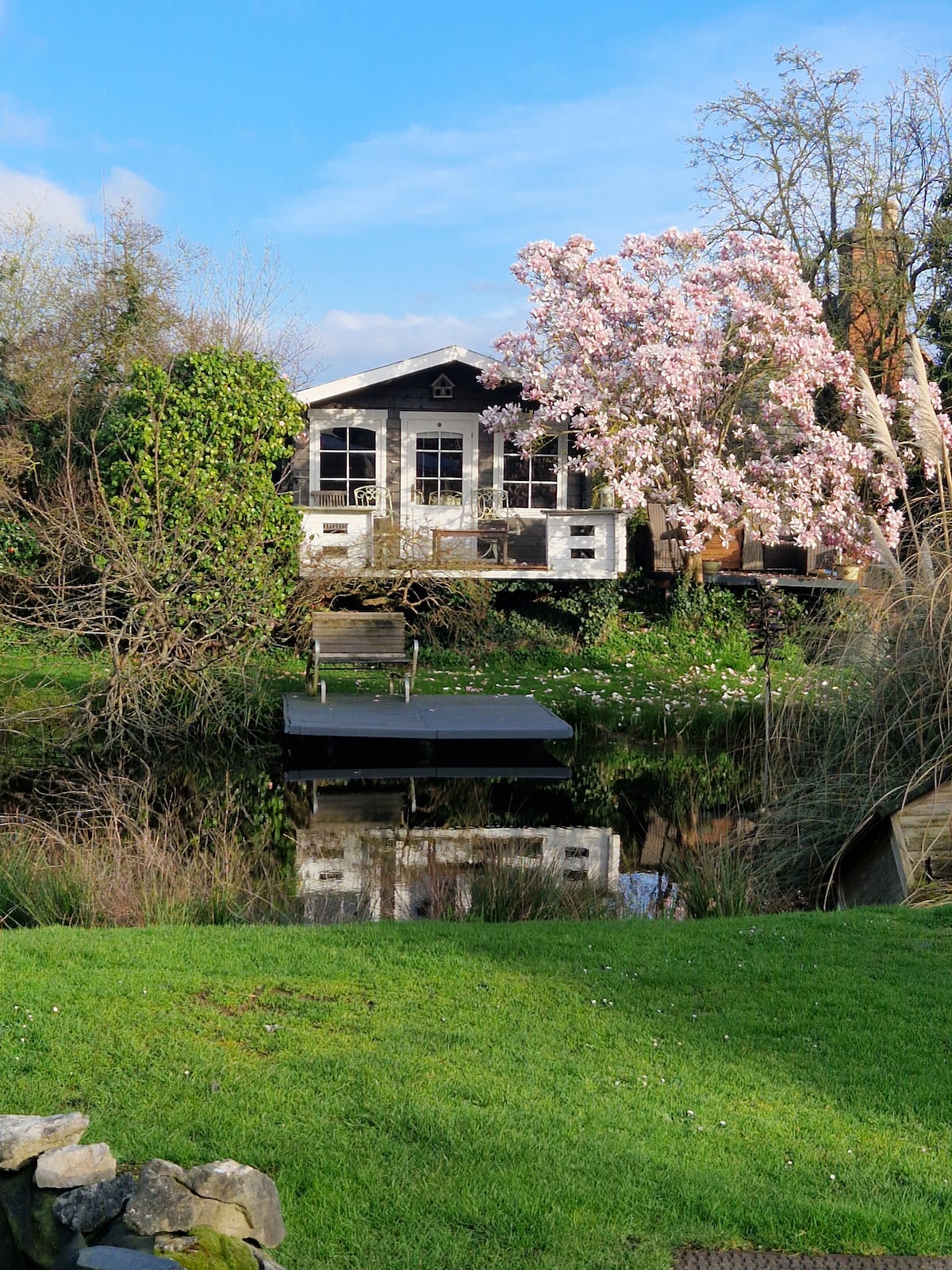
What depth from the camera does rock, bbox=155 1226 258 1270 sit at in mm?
2939

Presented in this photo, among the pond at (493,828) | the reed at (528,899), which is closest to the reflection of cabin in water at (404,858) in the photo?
the pond at (493,828)

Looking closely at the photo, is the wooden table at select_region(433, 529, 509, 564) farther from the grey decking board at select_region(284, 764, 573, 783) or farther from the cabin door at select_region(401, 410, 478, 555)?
the grey decking board at select_region(284, 764, 573, 783)

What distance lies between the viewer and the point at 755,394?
789 inches

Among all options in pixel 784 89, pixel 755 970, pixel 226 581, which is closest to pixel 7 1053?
pixel 755 970

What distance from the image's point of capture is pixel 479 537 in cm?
1995

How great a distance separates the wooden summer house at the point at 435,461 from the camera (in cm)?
2030

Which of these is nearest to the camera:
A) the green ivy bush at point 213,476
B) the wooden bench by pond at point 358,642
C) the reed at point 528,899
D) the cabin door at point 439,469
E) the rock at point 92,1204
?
the rock at point 92,1204

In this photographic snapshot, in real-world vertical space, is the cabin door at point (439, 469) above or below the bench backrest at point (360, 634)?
above

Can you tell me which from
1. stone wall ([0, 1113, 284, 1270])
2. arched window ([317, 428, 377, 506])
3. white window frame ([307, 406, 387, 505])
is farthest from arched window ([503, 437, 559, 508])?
stone wall ([0, 1113, 284, 1270])

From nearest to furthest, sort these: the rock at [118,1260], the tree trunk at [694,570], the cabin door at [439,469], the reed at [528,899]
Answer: the rock at [118,1260] < the reed at [528,899] < the tree trunk at [694,570] < the cabin door at [439,469]

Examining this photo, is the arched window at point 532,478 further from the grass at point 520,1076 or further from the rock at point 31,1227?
the rock at point 31,1227

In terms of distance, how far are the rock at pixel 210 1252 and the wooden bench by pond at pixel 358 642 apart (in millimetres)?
12744

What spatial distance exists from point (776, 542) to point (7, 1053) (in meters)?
16.1

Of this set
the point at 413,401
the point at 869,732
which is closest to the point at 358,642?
the point at 413,401
